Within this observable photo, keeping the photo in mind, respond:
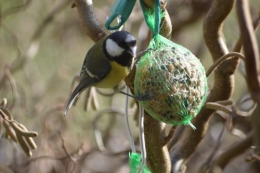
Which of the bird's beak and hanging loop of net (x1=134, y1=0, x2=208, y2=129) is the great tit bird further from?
hanging loop of net (x1=134, y1=0, x2=208, y2=129)

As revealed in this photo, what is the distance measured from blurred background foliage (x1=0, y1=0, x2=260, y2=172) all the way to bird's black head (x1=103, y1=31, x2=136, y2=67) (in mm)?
971

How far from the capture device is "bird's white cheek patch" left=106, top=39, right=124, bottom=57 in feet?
6.14

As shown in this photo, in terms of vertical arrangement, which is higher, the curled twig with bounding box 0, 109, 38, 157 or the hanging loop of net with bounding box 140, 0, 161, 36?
the hanging loop of net with bounding box 140, 0, 161, 36

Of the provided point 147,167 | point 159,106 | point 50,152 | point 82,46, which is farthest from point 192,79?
point 82,46

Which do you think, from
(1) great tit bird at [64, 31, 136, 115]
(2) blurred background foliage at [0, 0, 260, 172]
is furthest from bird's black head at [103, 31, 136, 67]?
(2) blurred background foliage at [0, 0, 260, 172]

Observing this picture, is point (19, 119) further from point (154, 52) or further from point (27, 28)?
point (154, 52)

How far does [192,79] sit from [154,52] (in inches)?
6.8

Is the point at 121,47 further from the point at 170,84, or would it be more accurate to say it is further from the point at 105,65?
the point at 170,84

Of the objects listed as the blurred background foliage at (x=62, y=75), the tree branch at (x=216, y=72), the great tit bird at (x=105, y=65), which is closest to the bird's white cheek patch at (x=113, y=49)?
the great tit bird at (x=105, y=65)

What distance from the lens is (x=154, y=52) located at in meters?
1.68

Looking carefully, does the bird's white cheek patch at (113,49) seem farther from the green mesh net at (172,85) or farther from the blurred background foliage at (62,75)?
the blurred background foliage at (62,75)

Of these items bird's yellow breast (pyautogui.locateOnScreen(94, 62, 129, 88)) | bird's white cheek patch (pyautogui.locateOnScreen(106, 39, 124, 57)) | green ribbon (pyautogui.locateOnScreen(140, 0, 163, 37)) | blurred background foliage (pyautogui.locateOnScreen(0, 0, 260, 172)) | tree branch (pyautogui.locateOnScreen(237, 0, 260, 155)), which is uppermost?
tree branch (pyautogui.locateOnScreen(237, 0, 260, 155))

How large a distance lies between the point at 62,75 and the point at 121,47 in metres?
1.91

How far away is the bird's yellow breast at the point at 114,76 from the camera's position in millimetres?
1887
